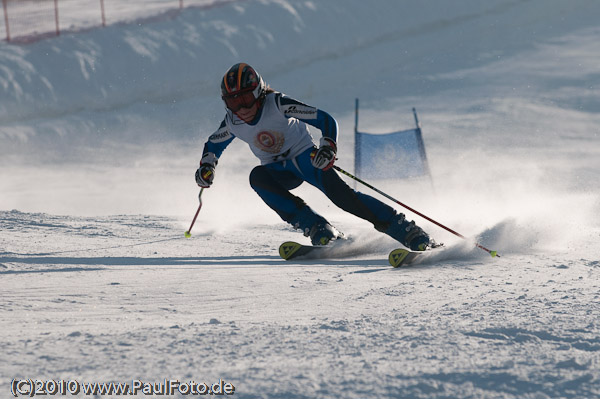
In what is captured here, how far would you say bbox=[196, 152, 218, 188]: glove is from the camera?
16.9ft

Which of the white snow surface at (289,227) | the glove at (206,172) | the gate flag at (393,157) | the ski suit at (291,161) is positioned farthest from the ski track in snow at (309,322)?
the gate flag at (393,157)

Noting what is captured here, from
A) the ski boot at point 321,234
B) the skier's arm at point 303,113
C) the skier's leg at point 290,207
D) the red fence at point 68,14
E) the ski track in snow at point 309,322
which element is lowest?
the ski track in snow at point 309,322

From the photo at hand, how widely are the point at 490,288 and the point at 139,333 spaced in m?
1.72

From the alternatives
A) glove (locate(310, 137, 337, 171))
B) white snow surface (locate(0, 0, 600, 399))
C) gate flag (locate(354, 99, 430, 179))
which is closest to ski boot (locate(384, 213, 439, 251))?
white snow surface (locate(0, 0, 600, 399))

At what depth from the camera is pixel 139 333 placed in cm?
285

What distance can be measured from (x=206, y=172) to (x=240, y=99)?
65cm

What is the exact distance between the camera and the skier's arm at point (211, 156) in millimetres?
5168

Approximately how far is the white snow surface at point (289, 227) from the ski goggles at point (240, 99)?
3.12ft

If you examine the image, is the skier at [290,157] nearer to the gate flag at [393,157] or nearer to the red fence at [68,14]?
the gate flag at [393,157]

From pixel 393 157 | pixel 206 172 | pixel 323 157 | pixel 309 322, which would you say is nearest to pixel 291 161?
pixel 323 157

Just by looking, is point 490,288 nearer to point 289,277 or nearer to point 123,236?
point 289,277

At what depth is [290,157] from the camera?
507 centimetres

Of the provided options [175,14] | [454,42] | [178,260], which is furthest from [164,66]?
[178,260]

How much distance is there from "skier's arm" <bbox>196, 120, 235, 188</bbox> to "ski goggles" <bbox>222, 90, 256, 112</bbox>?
442 mm
